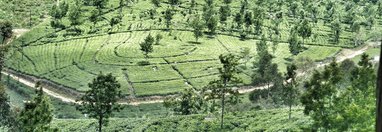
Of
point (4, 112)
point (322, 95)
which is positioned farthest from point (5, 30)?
point (322, 95)

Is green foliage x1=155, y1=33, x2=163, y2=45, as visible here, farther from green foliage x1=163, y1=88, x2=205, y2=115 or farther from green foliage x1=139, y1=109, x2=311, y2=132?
green foliage x1=139, y1=109, x2=311, y2=132

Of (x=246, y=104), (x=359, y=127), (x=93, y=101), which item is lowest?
(x=246, y=104)

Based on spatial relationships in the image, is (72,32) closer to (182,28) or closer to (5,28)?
(5,28)

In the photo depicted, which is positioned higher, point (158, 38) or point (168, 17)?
point (168, 17)

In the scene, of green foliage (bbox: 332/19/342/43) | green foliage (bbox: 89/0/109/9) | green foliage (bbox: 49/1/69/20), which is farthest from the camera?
green foliage (bbox: 89/0/109/9)

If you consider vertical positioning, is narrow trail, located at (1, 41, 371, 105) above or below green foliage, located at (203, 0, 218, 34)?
below

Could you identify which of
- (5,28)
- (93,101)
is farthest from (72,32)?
(93,101)

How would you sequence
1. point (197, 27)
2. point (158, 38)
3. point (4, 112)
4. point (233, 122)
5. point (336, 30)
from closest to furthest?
point (4, 112) < point (233, 122) < point (158, 38) < point (197, 27) < point (336, 30)

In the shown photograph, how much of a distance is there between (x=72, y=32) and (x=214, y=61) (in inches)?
1381

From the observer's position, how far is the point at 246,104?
77062 millimetres

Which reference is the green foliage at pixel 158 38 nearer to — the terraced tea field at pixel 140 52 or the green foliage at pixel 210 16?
the terraced tea field at pixel 140 52

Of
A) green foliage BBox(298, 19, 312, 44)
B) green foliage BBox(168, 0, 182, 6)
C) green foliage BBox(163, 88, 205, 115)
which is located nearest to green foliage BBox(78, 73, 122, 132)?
green foliage BBox(163, 88, 205, 115)

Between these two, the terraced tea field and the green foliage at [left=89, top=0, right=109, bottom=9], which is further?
the green foliage at [left=89, top=0, right=109, bottom=9]

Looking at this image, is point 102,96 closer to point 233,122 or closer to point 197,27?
point 233,122
